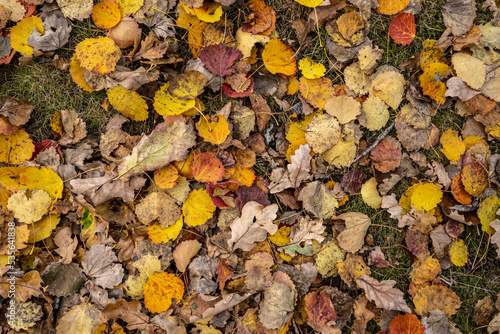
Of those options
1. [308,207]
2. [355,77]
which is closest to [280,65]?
[355,77]

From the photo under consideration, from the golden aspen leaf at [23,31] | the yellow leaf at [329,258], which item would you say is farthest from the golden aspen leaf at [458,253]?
the golden aspen leaf at [23,31]

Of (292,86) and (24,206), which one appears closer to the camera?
(24,206)

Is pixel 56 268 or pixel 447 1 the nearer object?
pixel 56 268

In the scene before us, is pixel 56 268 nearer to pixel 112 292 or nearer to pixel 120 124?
pixel 112 292

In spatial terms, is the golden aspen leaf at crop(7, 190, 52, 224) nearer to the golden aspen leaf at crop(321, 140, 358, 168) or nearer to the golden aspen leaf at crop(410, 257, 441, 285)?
the golden aspen leaf at crop(321, 140, 358, 168)

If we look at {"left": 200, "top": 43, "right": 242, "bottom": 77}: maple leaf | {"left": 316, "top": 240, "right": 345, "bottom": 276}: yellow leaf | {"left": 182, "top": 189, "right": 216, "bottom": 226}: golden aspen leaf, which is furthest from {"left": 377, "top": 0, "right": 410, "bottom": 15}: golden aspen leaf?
{"left": 182, "top": 189, "right": 216, "bottom": 226}: golden aspen leaf

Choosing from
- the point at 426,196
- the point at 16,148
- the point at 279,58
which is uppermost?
the point at 279,58

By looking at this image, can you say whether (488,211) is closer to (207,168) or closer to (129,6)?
(207,168)

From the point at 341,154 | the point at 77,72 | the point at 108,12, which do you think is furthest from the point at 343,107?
the point at 77,72
